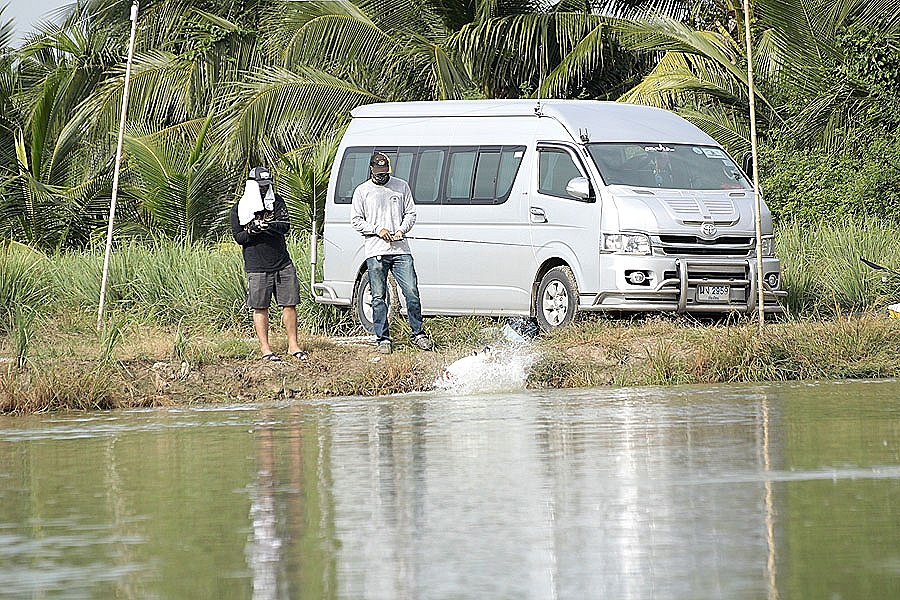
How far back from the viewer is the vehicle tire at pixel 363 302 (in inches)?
743

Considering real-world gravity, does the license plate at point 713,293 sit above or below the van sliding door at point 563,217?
below

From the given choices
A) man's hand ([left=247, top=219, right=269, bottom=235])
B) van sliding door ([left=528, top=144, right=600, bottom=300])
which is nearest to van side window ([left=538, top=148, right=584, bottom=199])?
van sliding door ([left=528, top=144, right=600, bottom=300])

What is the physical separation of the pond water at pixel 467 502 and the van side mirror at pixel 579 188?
472cm

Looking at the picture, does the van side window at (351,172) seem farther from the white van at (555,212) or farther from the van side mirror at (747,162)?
the van side mirror at (747,162)

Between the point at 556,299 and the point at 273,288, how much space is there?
3.04 meters

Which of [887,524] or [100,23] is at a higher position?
[100,23]

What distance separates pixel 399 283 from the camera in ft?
54.4

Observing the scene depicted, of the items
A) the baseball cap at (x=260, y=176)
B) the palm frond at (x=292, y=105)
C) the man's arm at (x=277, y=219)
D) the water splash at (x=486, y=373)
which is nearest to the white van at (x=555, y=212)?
the water splash at (x=486, y=373)

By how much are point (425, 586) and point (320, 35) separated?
88.9ft

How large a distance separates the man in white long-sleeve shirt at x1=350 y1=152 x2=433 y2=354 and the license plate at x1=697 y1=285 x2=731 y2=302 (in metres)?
2.68

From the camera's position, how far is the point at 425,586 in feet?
20.3

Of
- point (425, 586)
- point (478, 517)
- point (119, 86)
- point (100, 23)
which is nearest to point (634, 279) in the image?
point (478, 517)

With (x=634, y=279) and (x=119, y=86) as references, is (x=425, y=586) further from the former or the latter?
(x=119, y=86)

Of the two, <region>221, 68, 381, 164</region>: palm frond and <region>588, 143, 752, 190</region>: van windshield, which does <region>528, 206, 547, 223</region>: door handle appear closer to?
<region>588, 143, 752, 190</region>: van windshield
